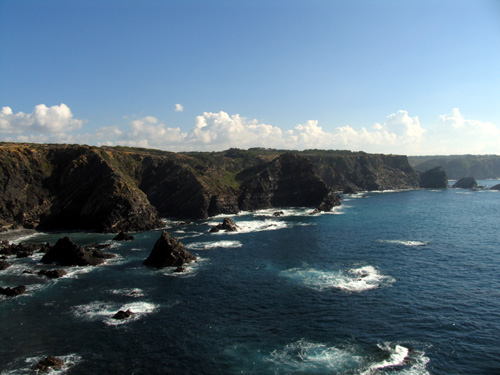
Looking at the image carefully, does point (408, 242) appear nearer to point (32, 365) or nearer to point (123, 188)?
point (32, 365)

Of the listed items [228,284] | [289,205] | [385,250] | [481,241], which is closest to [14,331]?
[228,284]

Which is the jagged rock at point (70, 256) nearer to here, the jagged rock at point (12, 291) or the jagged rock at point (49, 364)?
the jagged rock at point (12, 291)

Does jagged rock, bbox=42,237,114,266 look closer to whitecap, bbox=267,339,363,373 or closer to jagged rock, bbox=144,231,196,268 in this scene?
jagged rock, bbox=144,231,196,268

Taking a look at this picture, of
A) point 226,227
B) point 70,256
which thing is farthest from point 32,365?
point 226,227

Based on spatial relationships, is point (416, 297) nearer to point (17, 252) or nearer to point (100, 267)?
point (100, 267)

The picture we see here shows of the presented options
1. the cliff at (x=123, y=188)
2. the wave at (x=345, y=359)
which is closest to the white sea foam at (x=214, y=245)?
the cliff at (x=123, y=188)

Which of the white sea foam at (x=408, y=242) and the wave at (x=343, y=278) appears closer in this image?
the wave at (x=343, y=278)
